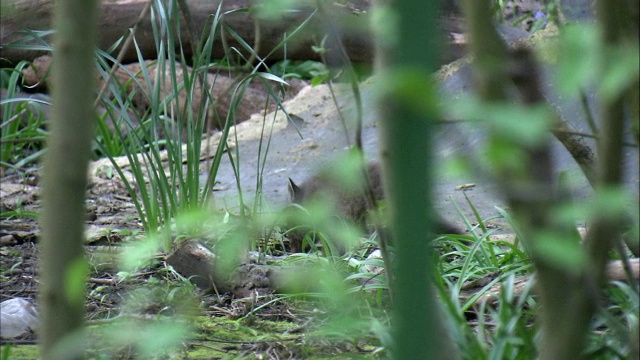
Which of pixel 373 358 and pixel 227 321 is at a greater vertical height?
pixel 373 358

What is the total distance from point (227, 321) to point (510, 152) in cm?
160

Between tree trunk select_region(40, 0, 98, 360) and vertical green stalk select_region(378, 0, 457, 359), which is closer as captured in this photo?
vertical green stalk select_region(378, 0, 457, 359)

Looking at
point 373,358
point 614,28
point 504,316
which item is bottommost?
point 373,358

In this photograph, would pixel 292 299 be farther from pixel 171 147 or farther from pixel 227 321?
pixel 171 147

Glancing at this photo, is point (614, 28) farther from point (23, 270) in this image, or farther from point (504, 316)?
point (23, 270)

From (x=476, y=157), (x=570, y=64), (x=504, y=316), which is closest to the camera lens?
(x=570, y=64)

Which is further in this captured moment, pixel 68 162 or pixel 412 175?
pixel 68 162

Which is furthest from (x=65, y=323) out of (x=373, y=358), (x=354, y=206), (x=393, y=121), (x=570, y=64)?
(x=354, y=206)

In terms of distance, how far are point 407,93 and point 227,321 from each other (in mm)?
1742

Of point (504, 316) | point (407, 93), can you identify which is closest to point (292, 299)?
point (504, 316)

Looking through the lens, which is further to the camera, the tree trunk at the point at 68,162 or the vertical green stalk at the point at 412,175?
the tree trunk at the point at 68,162

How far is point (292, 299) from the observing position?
246cm

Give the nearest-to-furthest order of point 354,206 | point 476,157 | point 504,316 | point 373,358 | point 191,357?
point 476,157, point 504,316, point 373,358, point 191,357, point 354,206

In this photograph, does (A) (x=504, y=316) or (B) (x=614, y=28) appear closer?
(B) (x=614, y=28)
